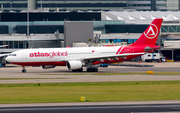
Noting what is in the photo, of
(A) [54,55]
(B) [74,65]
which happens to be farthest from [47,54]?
(B) [74,65]

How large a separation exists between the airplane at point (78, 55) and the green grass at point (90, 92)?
65.3 ft

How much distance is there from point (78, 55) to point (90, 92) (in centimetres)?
2910

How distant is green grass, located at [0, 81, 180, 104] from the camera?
32.1 metres

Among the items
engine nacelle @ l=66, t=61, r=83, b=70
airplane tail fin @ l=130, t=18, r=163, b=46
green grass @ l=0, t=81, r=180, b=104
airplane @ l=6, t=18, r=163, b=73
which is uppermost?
airplane tail fin @ l=130, t=18, r=163, b=46

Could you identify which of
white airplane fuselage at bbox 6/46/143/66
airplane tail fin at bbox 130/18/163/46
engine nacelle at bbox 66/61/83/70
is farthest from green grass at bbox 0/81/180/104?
airplane tail fin at bbox 130/18/163/46

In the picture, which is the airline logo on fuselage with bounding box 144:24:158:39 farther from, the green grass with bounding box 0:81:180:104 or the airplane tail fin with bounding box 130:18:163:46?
the green grass with bounding box 0:81:180:104

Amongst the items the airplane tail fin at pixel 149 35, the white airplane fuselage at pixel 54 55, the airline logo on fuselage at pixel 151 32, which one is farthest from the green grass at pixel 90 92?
the airline logo on fuselage at pixel 151 32

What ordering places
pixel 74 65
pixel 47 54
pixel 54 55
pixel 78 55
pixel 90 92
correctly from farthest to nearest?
pixel 78 55 → pixel 54 55 → pixel 47 54 → pixel 74 65 → pixel 90 92

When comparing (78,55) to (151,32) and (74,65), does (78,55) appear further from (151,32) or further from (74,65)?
(151,32)

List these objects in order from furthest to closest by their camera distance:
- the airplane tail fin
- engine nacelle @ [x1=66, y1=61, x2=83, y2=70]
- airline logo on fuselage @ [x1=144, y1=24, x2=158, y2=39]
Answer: airline logo on fuselage @ [x1=144, y1=24, x2=158, y2=39]
the airplane tail fin
engine nacelle @ [x1=66, y1=61, x2=83, y2=70]

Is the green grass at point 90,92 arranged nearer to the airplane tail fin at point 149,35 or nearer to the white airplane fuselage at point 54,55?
the white airplane fuselage at point 54,55

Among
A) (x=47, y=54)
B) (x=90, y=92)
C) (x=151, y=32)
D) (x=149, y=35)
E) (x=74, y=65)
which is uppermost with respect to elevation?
(x=151, y=32)

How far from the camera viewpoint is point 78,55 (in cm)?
6512

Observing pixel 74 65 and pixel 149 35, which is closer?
pixel 74 65
